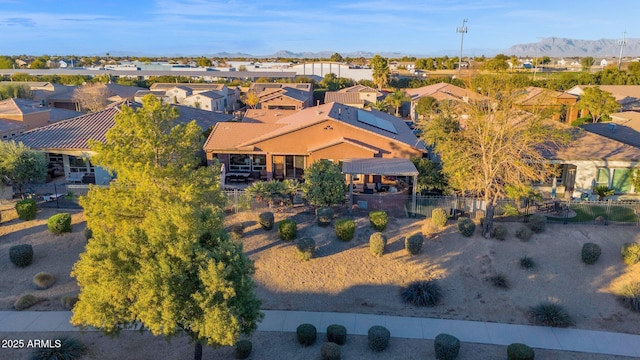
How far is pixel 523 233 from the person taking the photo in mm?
23422

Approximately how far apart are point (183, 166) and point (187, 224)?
624cm

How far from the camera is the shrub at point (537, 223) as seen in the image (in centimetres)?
2392

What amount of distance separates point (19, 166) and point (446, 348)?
24881mm

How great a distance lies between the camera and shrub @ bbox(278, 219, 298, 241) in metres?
23.2

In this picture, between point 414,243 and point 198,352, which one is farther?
point 414,243

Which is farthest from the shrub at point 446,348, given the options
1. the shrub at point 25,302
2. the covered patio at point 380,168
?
the shrub at point 25,302

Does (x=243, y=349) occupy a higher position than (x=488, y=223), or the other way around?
(x=488, y=223)

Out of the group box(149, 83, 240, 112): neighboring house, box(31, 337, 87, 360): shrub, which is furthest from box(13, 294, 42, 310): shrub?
box(149, 83, 240, 112): neighboring house

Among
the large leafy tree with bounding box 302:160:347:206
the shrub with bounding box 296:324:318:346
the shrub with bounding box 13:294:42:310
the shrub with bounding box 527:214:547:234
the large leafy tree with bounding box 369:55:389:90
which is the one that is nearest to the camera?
the shrub with bounding box 296:324:318:346

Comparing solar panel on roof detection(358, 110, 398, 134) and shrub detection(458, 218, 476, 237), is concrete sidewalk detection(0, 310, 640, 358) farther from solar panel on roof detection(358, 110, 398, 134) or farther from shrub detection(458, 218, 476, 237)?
solar panel on roof detection(358, 110, 398, 134)

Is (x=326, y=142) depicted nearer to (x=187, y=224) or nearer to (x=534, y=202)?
(x=534, y=202)

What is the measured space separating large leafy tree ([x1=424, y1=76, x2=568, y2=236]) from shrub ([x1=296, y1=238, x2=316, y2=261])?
8.85 meters

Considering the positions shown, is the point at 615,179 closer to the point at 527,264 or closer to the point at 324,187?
the point at 527,264

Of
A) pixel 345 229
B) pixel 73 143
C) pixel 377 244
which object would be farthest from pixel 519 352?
pixel 73 143
